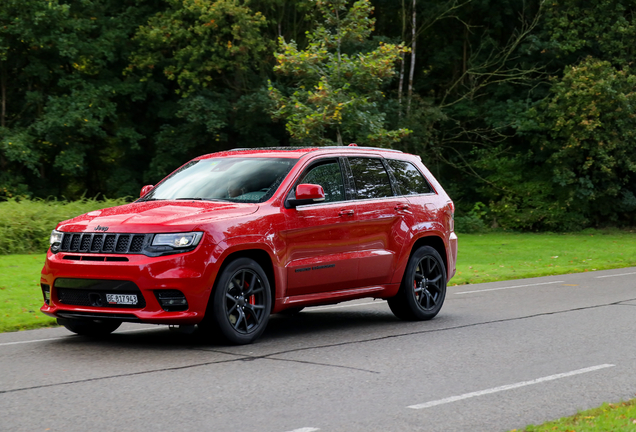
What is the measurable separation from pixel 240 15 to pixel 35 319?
23594 millimetres

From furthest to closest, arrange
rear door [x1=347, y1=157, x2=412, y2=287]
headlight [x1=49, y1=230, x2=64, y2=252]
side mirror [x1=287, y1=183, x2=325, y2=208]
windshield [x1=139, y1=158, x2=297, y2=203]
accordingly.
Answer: rear door [x1=347, y1=157, x2=412, y2=287], windshield [x1=139, y1=158, x2=297, y2=203], side mirror [x1=287, y1=183, x2=325, y2=208], headlight [x1=49, y1=230, x2=64, y2=252]

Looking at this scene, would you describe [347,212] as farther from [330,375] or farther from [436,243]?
[330,375]

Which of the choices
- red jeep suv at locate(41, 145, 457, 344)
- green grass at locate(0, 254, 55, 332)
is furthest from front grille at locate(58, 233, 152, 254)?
green grass at locate(0, 254, 55, 332)

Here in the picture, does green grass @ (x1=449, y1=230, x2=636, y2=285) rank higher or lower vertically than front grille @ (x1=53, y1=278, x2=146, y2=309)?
lower

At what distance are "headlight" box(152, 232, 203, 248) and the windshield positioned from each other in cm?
105

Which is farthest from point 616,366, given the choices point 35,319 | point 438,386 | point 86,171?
point 86,171

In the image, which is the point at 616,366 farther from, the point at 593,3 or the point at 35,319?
the point at 593,3

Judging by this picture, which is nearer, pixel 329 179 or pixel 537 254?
pixel 329 179

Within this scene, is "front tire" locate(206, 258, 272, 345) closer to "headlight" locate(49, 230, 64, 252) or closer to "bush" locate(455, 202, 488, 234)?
"headlight" locate(49, 230, 64, 252)

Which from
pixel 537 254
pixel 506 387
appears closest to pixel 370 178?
pixel 506 387

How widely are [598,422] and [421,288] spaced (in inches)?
206

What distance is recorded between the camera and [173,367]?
24.5 feet

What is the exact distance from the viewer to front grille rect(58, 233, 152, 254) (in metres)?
7.95

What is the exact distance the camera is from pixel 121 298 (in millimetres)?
8008
